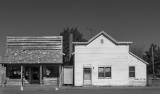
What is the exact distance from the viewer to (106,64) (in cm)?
4144

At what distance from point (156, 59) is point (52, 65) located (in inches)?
1662

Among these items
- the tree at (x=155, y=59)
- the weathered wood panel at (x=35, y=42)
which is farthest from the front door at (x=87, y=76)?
the tree at (x=155, y=59)

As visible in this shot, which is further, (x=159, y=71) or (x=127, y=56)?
(x=159, y=71)

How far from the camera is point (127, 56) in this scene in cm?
4162

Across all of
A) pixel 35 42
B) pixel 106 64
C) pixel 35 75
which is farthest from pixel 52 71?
pixel 106 64

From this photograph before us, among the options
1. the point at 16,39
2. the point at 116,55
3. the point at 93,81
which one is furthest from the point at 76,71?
the point at 16,39

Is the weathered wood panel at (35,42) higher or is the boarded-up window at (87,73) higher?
the weathered wood panel at (35,42)

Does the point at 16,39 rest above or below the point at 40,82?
above

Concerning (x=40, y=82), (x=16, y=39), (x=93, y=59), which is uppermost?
(x=16, y=39)

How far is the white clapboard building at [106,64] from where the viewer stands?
1624 inches

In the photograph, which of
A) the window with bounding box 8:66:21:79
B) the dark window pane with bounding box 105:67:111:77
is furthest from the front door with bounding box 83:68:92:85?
the window with bounding box 8:66:21:79

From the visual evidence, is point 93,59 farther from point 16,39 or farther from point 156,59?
point 156,59

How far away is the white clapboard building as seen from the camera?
1624 inches

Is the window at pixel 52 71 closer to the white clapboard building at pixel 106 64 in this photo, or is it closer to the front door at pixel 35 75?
the front door at pixel 35 75
